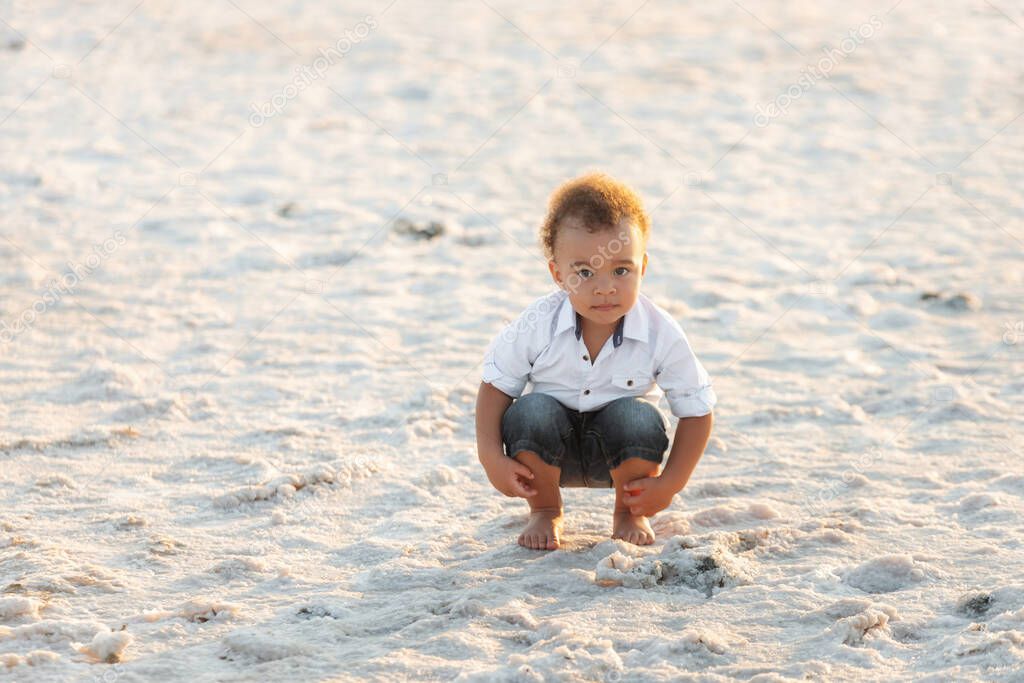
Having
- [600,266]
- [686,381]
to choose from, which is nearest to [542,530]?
[686,381]

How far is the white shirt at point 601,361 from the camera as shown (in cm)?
304

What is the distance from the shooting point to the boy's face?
290 cm

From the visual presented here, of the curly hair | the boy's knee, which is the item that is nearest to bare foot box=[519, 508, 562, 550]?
the boy's knee

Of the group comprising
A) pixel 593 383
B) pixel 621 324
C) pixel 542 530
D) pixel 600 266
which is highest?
pixel 600 266

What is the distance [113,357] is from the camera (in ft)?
14.6

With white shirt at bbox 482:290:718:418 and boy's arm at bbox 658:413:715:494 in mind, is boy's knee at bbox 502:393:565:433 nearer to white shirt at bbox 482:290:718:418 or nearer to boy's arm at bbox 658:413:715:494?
white shirt at bbox 482:290:718:418

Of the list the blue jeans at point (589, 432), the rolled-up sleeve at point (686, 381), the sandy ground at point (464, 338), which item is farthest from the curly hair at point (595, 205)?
the sandy ground at point (464, 338)

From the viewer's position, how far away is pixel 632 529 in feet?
10.2

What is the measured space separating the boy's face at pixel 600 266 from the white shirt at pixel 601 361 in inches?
4.0

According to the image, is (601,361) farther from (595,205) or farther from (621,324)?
(595,205)

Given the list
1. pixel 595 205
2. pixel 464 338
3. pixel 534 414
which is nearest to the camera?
pixel 595 205

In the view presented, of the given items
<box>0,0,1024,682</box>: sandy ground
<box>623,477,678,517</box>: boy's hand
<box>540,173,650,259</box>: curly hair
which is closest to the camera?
<box>0,0,1024,682</box>: sandy ground

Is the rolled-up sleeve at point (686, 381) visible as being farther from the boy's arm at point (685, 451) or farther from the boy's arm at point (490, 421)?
the boy's arm at point (490, 421)

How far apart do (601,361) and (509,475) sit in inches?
14.4
